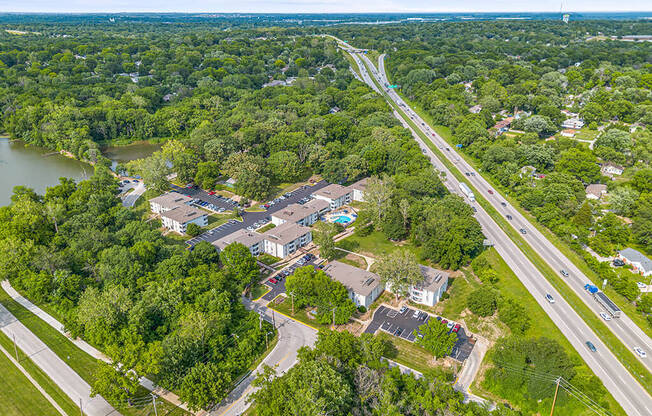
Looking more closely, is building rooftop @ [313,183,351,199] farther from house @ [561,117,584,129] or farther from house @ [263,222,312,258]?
house @ [561,117,584,129]

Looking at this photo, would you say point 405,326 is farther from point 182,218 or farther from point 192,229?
point 182,218

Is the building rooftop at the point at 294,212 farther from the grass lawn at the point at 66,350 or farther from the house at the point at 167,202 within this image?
the grass lawn at the point at 66,350

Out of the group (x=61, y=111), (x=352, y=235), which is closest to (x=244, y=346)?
(x=352, y=235)

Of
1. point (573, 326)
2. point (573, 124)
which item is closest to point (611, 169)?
point (573, 124)

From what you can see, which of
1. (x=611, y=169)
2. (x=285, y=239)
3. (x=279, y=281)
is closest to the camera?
(x=279, y=281)

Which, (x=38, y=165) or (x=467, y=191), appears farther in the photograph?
(x=38, y=165)

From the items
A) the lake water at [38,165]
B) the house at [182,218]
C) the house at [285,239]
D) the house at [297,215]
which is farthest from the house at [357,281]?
the lake water at [38,165]

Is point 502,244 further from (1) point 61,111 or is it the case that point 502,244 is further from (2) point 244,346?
(1) point 61,111
